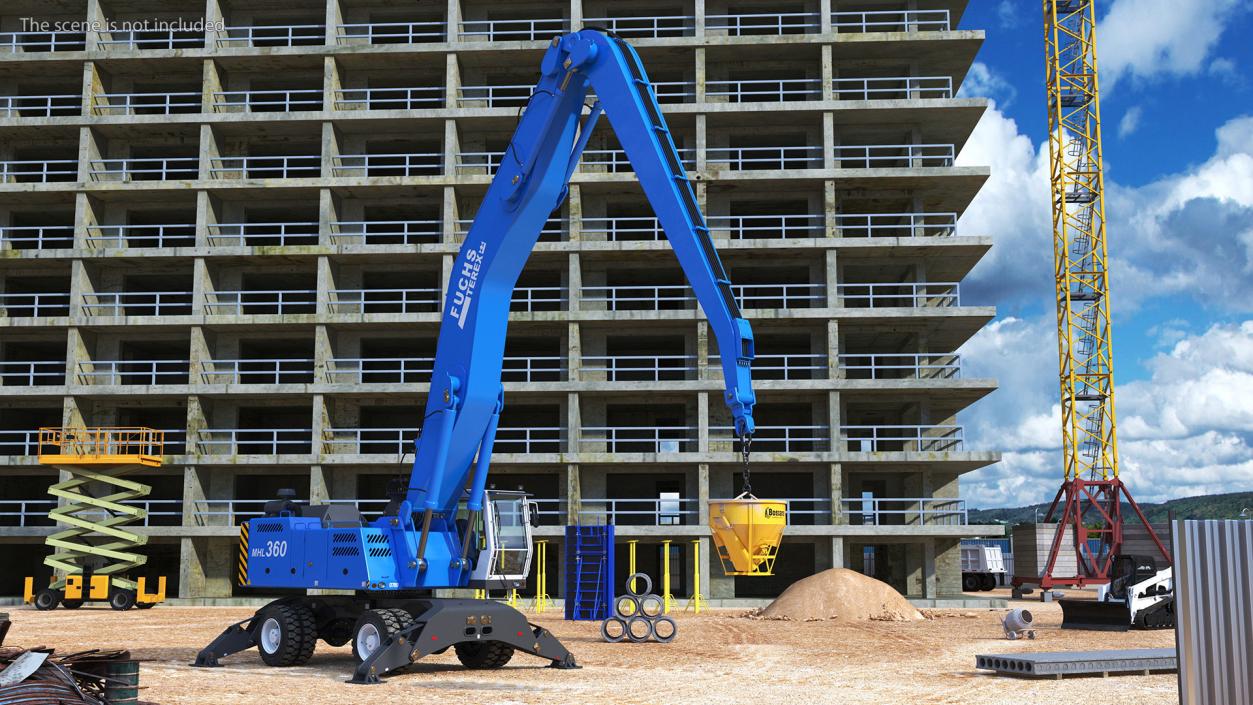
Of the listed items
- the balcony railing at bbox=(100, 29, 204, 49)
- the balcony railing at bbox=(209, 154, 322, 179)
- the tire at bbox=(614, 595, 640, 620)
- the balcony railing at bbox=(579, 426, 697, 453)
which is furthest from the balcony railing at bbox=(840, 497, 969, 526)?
the balcony railing at bbox=(100, 29, 204, 49)

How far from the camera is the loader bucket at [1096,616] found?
27125 millimetres

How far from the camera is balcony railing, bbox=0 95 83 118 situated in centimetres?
4744

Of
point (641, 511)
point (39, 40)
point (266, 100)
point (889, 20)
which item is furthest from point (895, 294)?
point (39, 40)

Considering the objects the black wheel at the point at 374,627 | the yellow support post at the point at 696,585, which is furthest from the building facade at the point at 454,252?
the black wheel at the point at 374,627

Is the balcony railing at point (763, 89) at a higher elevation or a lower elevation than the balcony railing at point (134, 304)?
higher

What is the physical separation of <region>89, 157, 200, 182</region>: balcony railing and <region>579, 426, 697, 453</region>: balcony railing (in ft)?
59.5

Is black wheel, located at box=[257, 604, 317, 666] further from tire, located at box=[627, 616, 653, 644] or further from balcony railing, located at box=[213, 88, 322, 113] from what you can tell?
balcony railing, located at box=[213, 88, 322, 113]

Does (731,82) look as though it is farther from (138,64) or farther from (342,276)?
(138,64)

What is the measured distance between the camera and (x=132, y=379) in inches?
1902

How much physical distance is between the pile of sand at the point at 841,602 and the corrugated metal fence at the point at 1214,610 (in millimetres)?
23458

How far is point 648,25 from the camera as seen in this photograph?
48719 millimetres

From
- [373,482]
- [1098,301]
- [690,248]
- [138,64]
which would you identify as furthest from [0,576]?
[1098,301]

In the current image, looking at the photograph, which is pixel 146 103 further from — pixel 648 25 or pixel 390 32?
pixel 648 25

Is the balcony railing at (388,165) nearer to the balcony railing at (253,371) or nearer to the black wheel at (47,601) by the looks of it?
the balcony railing at (253,371)
